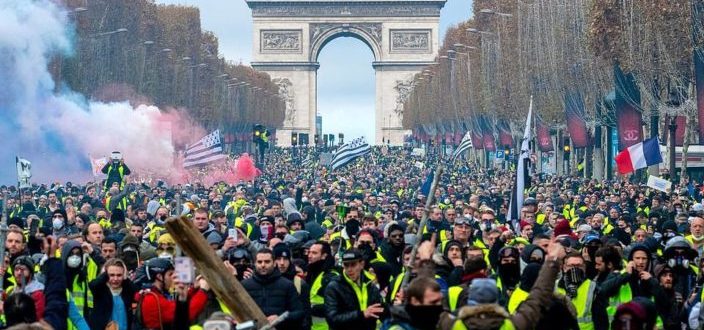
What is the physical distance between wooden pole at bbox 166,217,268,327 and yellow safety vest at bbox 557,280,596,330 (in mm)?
3488

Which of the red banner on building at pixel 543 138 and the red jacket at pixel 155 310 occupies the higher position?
the red jacket at pixel 155 310

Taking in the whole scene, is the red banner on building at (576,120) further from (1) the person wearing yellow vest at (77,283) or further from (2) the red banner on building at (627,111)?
(1) the person wearing yellow vest at (77,283)

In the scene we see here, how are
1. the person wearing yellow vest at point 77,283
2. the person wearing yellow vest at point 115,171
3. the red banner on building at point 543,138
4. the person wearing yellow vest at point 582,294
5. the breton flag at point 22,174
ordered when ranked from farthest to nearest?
the red banner on building at point 543,138 < the person wearing yellow vest at point 115,171 < the breton flag at point 22,174 < the person wearing yellow vest at point 77,283 < the person wearing yellow vest at point 582,294

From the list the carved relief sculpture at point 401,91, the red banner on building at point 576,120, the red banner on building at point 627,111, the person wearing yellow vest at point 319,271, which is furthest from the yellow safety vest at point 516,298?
the carved relief sculpture at point 401,91

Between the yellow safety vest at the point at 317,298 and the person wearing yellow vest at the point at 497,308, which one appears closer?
the person wearing yellow vest at the point at 497,308

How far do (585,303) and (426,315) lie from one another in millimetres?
4109

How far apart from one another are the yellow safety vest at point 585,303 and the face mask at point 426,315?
3.84m

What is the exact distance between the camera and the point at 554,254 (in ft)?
33.8

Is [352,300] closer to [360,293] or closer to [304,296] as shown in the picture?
→ [360,293]

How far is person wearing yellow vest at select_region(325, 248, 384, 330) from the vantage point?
12625 millimetres

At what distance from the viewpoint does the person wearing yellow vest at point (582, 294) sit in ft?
43.9

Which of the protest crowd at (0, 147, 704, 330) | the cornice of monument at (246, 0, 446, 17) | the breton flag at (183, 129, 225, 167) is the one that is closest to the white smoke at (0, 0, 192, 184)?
the breton flag at (183, 129, 225, 167)

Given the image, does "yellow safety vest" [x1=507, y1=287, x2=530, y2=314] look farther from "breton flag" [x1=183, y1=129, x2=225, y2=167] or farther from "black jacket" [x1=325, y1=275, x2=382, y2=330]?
"breton flag" [x1=183, y1=129, x2=225, y2=167]

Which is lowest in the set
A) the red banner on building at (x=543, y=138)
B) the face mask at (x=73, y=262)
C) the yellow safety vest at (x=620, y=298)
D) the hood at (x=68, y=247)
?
the red banner on building at (x=543, y=138)
